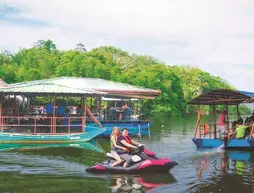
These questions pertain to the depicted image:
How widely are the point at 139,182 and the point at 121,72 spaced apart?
65.3m

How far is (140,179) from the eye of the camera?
543 inches

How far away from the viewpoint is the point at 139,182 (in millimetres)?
13367

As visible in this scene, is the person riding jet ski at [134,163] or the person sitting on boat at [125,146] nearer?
the person riding jet ski at [134,163]

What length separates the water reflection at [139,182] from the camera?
12.5 meters

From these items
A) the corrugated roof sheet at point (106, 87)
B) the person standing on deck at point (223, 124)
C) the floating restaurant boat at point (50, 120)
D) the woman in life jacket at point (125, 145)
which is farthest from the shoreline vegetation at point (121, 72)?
the woman in life jacket at point (125, 145)

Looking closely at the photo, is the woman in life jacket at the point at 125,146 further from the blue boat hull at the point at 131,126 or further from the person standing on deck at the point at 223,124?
the blue boat hull at the point at 131,126

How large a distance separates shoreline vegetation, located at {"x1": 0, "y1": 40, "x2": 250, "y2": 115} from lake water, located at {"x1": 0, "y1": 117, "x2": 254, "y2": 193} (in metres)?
39.3

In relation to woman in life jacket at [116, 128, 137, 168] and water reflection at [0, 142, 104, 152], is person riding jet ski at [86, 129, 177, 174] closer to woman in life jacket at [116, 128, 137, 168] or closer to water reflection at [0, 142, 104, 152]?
woman in life jacket at [116, 128, 137, 168]

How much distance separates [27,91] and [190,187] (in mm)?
13828

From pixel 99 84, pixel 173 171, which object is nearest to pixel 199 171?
pixel 173 171

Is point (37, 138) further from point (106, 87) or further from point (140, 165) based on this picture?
point (140, 165)

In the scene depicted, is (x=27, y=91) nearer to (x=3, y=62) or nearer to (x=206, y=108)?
(x=3, y=62)

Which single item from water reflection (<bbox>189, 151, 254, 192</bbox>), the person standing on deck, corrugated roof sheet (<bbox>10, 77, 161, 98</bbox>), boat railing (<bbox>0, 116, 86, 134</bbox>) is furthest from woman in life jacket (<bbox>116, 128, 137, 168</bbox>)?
corrugated roof sheet (<bbox>10, 77, 161, 98</bbox>)

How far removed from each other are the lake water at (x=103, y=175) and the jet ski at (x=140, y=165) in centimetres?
25
